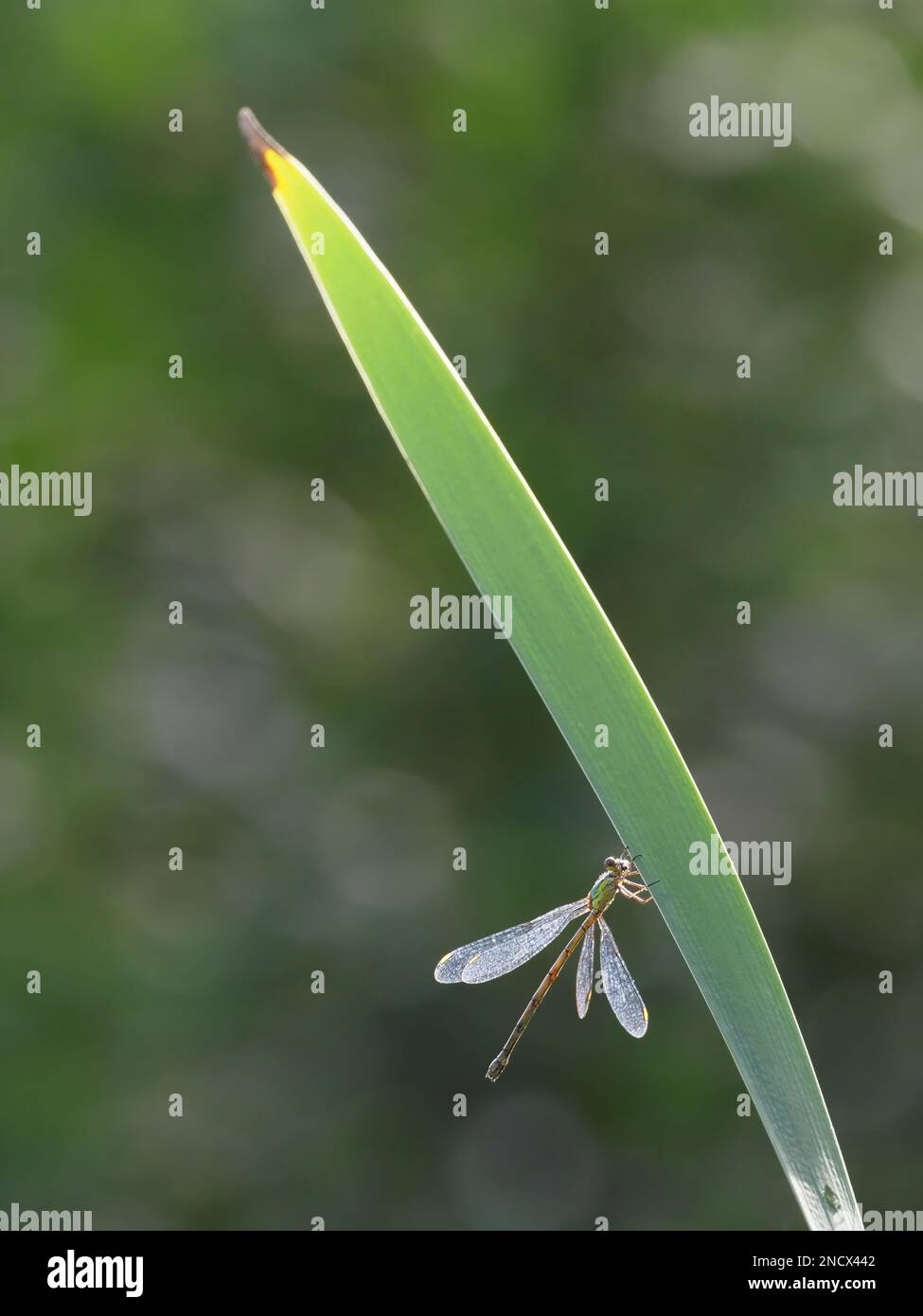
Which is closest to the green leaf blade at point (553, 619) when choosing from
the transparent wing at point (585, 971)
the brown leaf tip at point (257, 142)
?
the brown leaf tip at point (257, 142)

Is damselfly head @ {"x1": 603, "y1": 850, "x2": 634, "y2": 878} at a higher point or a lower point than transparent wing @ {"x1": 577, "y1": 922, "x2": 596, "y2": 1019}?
higher

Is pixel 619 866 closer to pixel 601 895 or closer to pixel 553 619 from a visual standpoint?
pixel 601 895

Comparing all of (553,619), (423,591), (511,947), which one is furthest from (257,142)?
(423,591)

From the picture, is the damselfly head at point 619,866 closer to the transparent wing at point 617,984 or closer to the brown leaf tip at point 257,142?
the transparent wing at point 617,984

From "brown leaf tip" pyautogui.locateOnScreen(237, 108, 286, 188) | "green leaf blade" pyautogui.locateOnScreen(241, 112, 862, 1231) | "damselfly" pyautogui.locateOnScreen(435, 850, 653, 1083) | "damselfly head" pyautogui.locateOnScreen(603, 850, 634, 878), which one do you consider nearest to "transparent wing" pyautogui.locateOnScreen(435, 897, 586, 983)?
"damselfly" pyautogui.locateOnScreen(435, 850, 653, 1083)

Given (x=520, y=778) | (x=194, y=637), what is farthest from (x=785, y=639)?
(x=194, y=637)

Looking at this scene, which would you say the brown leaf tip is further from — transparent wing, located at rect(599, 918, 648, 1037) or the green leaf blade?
transparent wing, located at rect(599, 918, 648, 1037)
